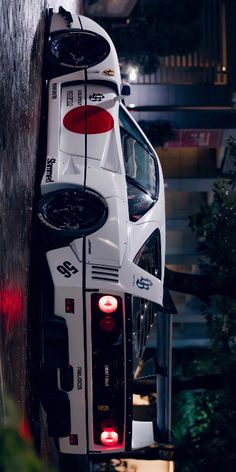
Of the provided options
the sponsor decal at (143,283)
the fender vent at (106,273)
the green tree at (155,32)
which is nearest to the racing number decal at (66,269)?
the fender vent at (106,273)

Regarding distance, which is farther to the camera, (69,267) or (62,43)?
(62,43)

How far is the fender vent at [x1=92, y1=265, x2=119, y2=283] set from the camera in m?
7.95

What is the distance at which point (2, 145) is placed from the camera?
7.04m

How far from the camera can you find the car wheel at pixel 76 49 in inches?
377

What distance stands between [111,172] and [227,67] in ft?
53.0

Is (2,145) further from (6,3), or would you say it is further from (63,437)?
(63,437)

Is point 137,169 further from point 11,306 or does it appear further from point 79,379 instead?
point 11,306

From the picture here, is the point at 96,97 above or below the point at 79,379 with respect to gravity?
above

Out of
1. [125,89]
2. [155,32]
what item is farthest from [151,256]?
[155,32]

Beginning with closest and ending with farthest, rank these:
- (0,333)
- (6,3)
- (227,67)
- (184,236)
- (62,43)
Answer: (0,333) → (6,3) → (62,43) → (227,67) → (184,236)

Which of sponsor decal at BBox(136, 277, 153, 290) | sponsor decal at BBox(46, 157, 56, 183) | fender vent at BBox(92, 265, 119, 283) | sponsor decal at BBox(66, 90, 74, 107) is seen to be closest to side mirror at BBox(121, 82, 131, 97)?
sponsor decal at BBox(66, 90, 74, 107)

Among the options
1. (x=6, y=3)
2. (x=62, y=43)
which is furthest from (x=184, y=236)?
(x=6, y=3)

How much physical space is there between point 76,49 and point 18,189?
2.64m

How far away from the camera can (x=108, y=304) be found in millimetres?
8023
